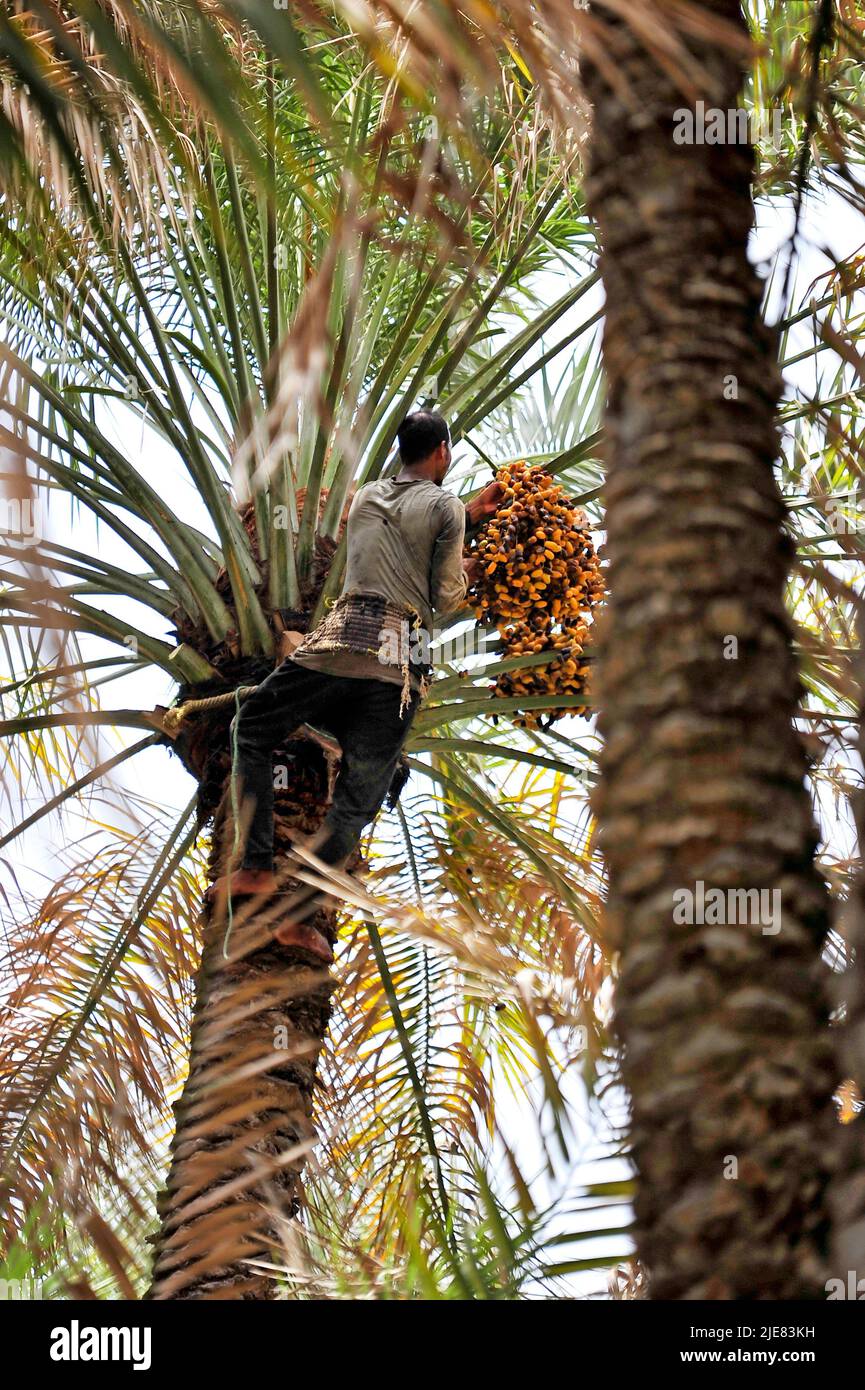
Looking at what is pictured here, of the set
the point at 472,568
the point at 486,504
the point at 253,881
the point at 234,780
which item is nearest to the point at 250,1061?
the point at 253,881

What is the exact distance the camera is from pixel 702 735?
1875 millimetres

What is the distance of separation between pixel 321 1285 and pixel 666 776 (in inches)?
54.5

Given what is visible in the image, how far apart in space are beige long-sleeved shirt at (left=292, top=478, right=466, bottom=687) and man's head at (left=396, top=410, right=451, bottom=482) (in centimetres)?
12

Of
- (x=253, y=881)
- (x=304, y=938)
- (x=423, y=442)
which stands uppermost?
(x=423, y=442)

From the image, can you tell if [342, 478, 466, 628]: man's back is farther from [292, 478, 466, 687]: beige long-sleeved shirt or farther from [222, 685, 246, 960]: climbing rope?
[222, 685, 246, 960]: climbing rope

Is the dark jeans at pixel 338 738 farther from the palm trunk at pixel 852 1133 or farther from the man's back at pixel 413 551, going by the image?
the palm trunk at pixel 852 1133

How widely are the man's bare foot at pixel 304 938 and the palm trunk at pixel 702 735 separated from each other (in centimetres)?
258

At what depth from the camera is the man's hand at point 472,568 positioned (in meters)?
4.59

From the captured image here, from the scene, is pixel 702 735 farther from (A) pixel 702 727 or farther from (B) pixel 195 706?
(B) pixel 195 706

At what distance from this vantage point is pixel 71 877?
5.65m

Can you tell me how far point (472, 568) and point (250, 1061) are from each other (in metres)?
1.55

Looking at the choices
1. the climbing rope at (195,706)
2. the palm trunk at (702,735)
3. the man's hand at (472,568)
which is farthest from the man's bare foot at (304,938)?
the palm trunk at (702,735)

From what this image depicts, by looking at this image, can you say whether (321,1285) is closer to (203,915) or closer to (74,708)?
(74,708)
